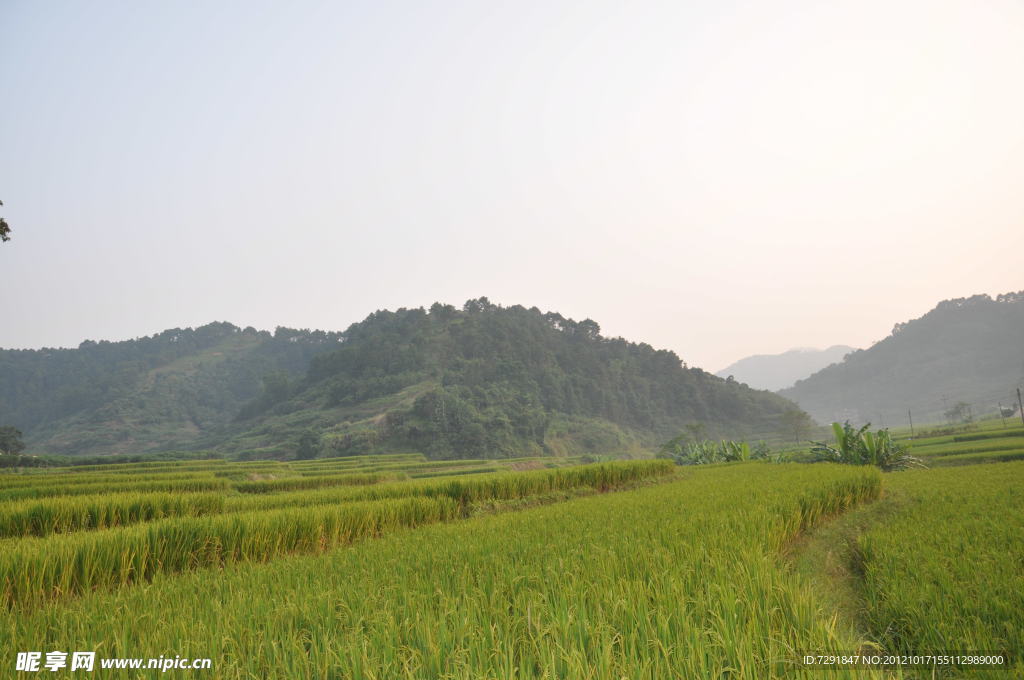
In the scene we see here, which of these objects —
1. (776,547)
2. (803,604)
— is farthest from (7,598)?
(776,547)

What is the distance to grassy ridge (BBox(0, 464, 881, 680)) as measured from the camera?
2.32 metres

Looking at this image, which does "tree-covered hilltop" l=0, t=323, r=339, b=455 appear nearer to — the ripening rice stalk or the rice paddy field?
the ripening rice stalk

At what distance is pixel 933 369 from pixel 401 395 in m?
143

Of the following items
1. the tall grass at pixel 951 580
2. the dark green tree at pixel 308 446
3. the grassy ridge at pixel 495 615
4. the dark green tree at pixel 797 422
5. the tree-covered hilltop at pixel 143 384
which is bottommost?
the dark green tree at pixel 797 422

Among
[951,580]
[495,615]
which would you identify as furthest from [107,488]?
[951,580]

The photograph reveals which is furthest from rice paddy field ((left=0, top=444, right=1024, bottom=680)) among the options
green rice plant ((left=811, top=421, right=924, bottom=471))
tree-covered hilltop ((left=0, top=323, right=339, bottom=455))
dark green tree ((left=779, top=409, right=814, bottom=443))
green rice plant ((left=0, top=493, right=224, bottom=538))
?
tree-covered hilltop ((left=0, top=323, right=339, bottom=455))

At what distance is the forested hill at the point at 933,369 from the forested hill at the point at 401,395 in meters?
53.9

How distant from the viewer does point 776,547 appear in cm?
504

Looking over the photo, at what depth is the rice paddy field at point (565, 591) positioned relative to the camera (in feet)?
7.98

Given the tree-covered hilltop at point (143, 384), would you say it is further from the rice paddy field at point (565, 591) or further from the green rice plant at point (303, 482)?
the rice paddy field at point (565, 591)

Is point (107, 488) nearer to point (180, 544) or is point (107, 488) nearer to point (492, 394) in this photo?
point (180, 544)

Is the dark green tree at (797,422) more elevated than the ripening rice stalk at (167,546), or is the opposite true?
the ripening rice stalk at (167,546)

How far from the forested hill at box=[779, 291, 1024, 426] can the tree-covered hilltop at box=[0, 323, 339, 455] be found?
146 metres

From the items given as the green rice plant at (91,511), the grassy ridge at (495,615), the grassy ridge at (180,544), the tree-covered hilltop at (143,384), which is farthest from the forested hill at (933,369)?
A: the tree-covered hilltop at (143,384)
